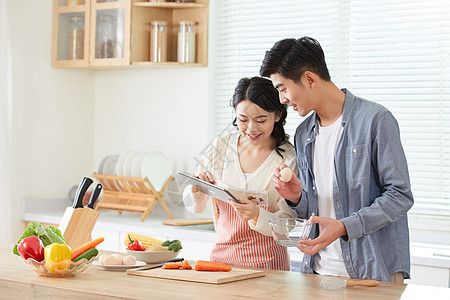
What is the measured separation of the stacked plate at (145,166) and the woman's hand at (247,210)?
184 cm

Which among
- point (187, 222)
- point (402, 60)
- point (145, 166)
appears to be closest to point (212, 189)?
point (187, 222)

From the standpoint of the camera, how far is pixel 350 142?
2139 mm

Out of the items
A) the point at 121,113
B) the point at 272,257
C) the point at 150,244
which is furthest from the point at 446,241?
the point at 121,113

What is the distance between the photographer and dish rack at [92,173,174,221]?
12.9 feet

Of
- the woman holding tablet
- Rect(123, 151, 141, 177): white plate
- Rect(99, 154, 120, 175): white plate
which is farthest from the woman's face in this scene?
Rect(99, 154, 120, 175): white plate

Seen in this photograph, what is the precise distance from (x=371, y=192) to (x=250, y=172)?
0.55 m

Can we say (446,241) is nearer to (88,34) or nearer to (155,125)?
(155,125)

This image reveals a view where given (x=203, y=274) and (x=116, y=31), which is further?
(x=116, y=31)

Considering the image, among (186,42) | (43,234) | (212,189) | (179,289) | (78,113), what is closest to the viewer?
(179,289)

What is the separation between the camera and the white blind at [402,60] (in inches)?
132

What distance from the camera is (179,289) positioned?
1.81 meters

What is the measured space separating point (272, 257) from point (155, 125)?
A: 2.11 meters

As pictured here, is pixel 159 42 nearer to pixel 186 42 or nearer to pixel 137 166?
pixel 186 42

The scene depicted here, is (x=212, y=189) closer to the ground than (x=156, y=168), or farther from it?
farther from it
